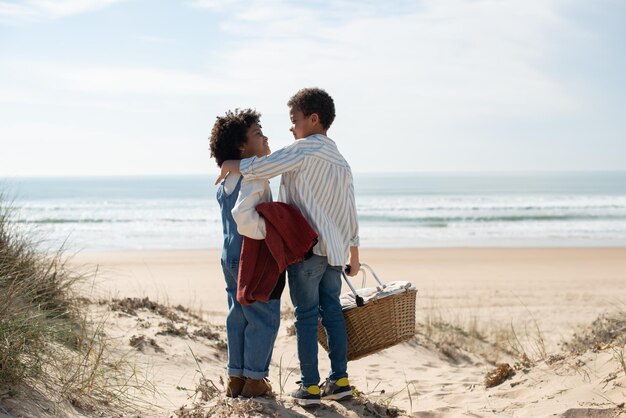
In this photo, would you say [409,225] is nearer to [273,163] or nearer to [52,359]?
[52,359]

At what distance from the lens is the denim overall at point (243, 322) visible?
4.22 metres

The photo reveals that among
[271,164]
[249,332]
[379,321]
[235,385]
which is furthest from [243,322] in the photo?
[271,164]

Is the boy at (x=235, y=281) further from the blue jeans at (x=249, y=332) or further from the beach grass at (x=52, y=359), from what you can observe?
the beach grass at (x=52, y=359)

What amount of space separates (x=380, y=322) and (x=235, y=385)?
98 cm

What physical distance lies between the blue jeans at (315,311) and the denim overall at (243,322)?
156mm

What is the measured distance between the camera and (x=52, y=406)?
4117mm

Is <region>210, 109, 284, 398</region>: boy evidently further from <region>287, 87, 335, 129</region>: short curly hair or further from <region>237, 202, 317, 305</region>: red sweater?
<region>287, 87, 335, 129</region>: short curly hair

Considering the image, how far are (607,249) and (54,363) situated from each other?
1983cm

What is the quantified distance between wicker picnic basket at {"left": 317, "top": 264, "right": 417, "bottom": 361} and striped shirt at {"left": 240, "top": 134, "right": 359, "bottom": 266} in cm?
32

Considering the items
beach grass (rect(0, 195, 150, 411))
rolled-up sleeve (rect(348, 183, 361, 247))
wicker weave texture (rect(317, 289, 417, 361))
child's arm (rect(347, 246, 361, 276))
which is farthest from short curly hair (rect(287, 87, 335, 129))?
beach grass (rect(0, 195, 150, 411))

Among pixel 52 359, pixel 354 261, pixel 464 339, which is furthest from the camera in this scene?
pixel 464 339

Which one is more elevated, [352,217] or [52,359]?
[352,217]

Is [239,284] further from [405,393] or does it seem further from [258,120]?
[405,393]

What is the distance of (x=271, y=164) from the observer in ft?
13.3
